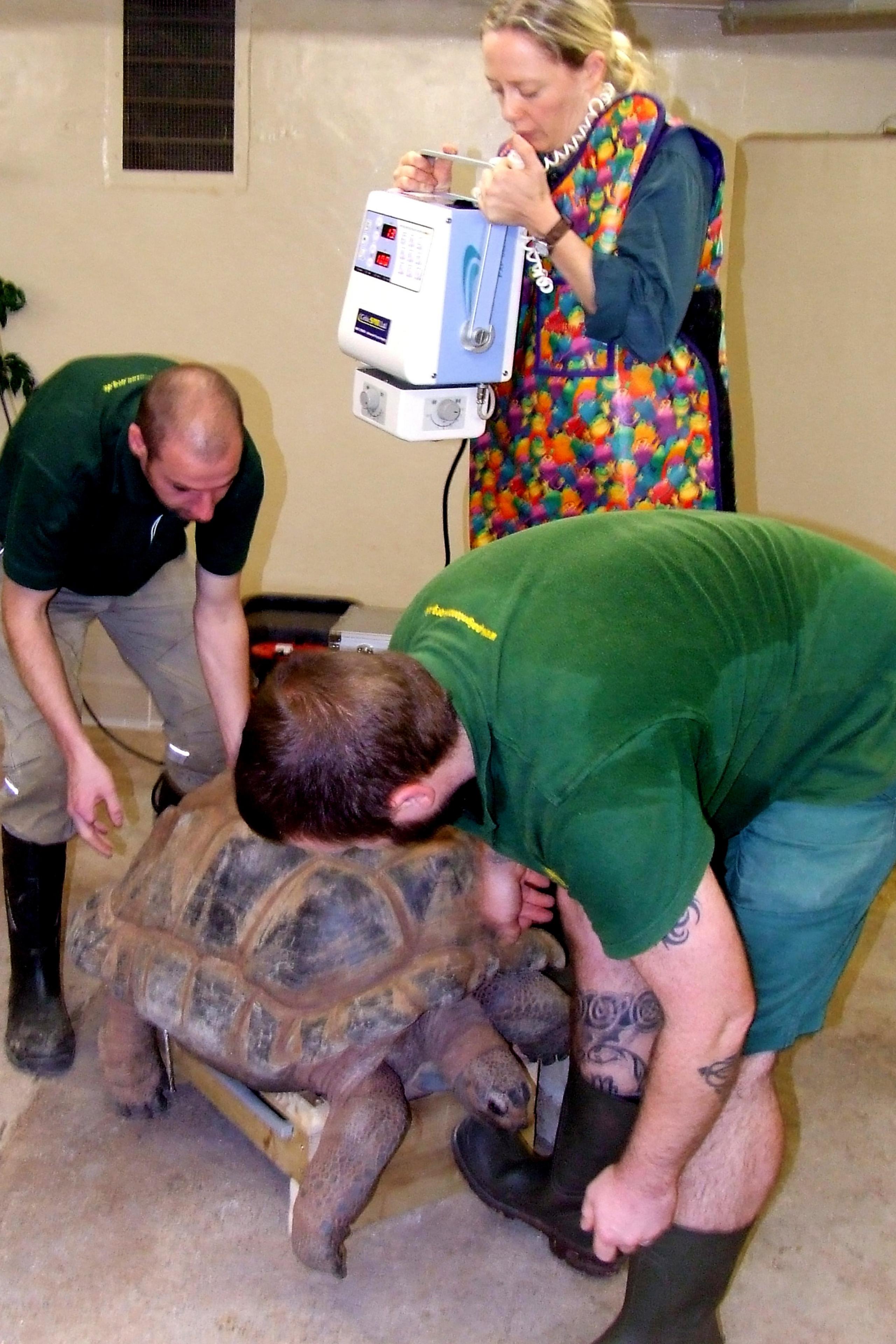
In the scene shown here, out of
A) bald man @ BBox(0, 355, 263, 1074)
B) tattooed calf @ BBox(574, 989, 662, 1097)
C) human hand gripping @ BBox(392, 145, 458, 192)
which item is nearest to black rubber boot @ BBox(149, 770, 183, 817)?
bald man @ BBox(0, 355, 263, 1074)

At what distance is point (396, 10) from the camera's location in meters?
3.41

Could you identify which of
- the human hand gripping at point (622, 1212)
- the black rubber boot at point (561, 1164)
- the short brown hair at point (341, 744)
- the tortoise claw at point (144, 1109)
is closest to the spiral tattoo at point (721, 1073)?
the human hand gripping at point (622, 1212)

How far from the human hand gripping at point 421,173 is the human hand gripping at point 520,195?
279 mm

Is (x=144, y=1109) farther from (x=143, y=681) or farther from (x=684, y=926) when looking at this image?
(x=684, y=926)

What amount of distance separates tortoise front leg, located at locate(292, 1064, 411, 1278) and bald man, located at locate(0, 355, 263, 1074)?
572mm

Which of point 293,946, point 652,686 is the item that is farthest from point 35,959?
point 652,686

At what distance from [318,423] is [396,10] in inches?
42.8

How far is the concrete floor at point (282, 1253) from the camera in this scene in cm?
183

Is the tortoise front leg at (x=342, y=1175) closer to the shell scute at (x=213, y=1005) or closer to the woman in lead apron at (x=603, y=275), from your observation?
the shell scute at (x=213, y=1005)

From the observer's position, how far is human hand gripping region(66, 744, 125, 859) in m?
2.07

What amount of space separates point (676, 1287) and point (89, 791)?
1.12 metres

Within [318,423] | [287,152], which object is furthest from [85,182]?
[318,423]

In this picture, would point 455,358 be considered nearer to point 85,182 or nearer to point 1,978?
point 1,978

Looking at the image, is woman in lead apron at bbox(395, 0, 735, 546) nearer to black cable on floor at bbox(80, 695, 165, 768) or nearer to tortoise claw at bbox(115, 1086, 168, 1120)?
tortoise claw at bbox(115, 1086, 168, 1120)
